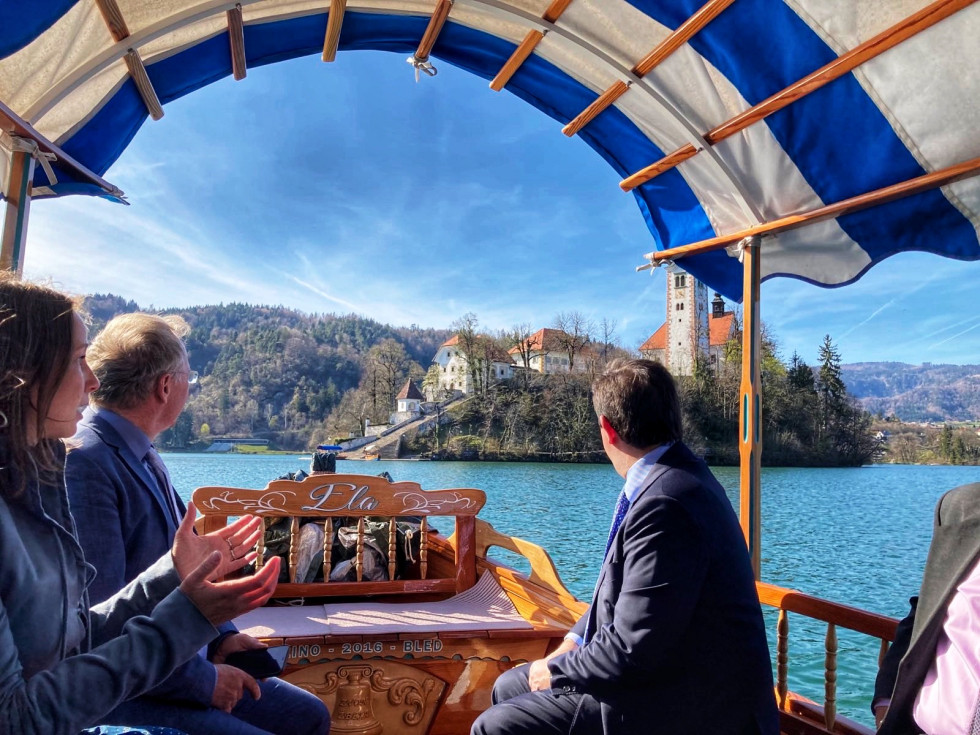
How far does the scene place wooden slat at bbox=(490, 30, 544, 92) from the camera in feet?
9.55

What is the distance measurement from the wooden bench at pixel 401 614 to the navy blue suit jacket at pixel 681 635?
1304mm

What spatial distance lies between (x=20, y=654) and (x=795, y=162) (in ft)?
10.1

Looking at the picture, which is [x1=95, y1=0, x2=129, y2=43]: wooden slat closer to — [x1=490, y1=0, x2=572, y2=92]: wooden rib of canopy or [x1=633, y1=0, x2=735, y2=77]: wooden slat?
[x1=490, y1=0, x2=572, y2=92]: wooden rib of canopy

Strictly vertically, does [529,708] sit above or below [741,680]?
below

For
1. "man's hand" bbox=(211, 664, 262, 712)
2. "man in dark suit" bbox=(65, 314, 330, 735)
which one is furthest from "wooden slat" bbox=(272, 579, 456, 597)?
"man's hand" bbox=(211, 664, 262, 712)

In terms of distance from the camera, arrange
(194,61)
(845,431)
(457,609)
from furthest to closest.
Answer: (845,431), (457,609), (194,61)

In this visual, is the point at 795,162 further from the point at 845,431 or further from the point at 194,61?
the point at 845,431

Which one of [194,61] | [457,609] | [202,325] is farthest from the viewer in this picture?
→ [202,325]

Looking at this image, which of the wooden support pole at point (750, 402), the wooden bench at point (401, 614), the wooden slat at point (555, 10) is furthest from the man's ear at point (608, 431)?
the wooden slat at point (555, 10)

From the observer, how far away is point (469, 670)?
2920mm

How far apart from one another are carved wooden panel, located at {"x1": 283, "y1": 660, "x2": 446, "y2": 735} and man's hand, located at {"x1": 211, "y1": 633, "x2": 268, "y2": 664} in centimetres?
94

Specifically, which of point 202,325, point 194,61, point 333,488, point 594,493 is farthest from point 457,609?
point 202,325

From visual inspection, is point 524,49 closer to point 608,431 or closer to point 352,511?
point 608,431

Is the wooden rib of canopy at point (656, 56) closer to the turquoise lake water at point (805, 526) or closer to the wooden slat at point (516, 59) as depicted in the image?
the wooden slat at point (516, 59)
